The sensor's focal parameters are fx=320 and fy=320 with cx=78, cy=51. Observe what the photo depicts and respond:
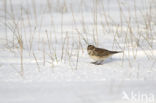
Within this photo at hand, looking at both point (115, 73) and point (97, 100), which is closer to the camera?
point (97, 100)

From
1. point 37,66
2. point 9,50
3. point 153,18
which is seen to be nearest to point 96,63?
point 37,66

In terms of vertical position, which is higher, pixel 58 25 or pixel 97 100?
pixel 58 25

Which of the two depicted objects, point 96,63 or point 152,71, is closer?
point 152,71

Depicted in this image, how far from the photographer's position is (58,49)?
548 centimetres

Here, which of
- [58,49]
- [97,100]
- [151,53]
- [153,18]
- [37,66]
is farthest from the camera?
[153,18]

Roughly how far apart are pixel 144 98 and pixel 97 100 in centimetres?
49

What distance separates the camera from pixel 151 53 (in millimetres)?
5148

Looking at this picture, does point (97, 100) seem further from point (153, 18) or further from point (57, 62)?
point (153, 18)

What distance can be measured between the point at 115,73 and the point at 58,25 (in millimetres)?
3198

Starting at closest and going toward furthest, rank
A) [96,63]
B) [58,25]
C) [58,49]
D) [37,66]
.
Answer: [37,66] → [96,63] → [58,49] → [58,25]

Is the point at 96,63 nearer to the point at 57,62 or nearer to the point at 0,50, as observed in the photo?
the point at 57,62

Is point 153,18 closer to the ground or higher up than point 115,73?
higher up

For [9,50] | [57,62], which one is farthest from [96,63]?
[9,50]

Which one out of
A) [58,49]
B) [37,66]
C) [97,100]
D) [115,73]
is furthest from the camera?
[58,49]
